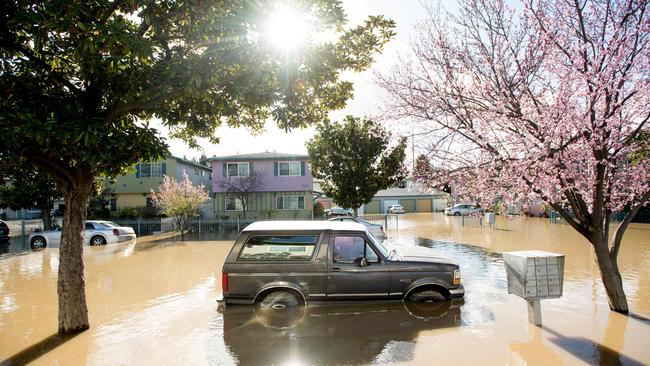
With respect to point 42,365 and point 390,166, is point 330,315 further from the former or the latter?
point 390,166

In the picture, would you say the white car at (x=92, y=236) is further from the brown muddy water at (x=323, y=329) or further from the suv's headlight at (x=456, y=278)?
the suv's headlight at (x=456, y=278)

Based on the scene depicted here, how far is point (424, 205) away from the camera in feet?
180

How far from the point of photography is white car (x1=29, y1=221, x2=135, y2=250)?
1884 cm

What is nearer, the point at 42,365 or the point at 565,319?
the point at 42,365

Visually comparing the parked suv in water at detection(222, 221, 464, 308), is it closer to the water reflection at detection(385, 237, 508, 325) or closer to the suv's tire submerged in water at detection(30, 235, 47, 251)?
the water reflection at detection(385, 237, 508, 325)

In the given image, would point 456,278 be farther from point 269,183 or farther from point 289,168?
point 269,183

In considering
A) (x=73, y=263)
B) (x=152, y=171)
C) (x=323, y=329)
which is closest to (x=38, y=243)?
(x=152, y=171)

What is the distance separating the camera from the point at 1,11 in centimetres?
574

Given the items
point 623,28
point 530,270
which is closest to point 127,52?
point 530,270

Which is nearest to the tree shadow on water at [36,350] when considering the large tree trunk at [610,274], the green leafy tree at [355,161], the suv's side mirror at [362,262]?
the suv's side mirror at [362,262]

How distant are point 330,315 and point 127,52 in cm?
586

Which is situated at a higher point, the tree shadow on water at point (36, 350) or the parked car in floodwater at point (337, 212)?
the parked car in floodwater at point (337, 212)

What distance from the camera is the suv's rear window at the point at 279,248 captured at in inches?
292

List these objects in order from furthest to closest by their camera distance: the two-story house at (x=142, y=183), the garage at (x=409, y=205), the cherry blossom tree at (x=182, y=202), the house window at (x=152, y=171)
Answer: the garage at (x=409, y=205) < the house window at (x=152, y=171) < the two-story house at (x=142, y=183) < the cherry blossom tree at (x=182, y=202)
